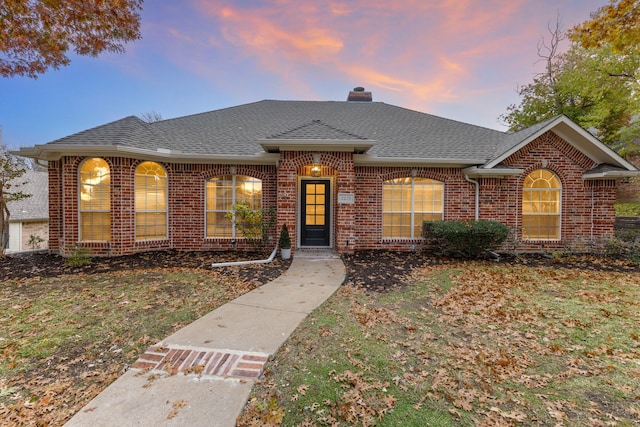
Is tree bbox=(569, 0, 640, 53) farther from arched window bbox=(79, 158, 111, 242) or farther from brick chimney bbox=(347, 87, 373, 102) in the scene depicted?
arched window bbox=(79, 158, 111, 242)

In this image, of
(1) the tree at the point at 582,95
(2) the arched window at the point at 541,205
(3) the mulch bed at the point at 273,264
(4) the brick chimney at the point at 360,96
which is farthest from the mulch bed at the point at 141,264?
(1) the tree at the point at 582,95

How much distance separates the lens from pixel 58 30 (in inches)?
295

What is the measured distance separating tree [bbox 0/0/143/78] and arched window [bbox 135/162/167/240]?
3776 mm

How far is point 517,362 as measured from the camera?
10.0 ft

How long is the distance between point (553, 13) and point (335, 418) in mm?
26490

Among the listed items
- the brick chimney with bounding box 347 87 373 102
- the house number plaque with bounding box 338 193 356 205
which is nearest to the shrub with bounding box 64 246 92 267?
the house number plaque with bounding box 338 193 356 205

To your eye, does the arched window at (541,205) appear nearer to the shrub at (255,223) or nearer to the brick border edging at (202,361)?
the shrub at (255,223)

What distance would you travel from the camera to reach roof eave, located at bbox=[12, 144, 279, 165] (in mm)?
7766

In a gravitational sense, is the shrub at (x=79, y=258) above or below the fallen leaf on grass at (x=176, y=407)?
above

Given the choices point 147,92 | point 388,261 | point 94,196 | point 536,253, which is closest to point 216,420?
point 388,261

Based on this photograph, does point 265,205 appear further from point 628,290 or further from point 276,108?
point 628,290

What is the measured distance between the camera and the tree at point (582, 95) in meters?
13.3

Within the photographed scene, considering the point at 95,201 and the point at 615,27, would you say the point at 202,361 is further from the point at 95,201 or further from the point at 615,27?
the point at 615,27

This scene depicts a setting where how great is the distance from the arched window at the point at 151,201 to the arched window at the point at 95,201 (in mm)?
787
